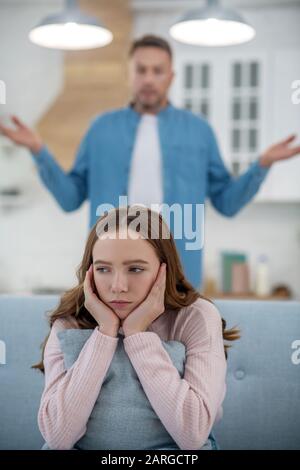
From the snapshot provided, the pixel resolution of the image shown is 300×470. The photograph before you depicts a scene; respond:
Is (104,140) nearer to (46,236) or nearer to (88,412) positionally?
(88,412)

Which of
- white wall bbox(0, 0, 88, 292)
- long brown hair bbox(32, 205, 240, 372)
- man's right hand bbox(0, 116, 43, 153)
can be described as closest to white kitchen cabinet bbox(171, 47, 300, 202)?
white wall bbox(0, 0, 88, 292)

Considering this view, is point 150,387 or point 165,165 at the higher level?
point 165,165

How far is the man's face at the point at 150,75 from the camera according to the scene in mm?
974

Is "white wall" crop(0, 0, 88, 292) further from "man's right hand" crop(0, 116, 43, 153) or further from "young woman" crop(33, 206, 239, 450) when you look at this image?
"young woman" crop(33, 206, 239, 450)

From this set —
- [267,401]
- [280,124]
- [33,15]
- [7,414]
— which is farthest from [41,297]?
[280,124]

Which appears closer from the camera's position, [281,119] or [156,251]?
[156,251]

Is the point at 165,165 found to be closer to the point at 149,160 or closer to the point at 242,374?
the point at 149,160

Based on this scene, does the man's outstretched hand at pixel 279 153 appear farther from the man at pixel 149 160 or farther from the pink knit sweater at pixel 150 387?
the pink knit sweater at pixel 150 387

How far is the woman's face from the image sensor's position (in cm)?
57

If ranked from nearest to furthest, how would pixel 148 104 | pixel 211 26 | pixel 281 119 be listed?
pixel 211 26, pixel 148 104, pixel 281 119

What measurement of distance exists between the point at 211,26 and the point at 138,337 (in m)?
0.44

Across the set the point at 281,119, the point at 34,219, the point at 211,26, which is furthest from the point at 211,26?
the point at 34,219

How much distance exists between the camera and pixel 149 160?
3.00 feet

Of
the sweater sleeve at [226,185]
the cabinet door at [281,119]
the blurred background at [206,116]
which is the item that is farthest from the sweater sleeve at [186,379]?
the cabinet door at [281,119]
